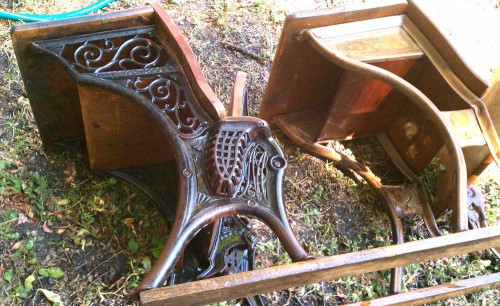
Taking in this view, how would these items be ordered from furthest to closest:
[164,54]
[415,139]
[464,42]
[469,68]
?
[464,42] < [415,139] < [469,68] < [164,54]

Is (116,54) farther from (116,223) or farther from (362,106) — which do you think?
(362,106)

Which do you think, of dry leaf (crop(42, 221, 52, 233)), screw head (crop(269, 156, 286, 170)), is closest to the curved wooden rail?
screw head (crop(269, 156, 286, 170))

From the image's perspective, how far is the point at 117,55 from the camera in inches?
92.0

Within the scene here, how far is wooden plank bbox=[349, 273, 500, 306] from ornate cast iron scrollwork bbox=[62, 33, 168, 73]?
4.66ft

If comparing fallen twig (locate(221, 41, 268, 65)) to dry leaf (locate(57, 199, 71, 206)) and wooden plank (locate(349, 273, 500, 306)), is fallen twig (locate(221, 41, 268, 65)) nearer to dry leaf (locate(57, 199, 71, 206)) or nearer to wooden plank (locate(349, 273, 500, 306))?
dry leaf (locate(57, 199, 71, 206))

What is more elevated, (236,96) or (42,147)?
(236,96)

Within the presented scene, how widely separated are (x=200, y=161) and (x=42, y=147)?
3.71ft

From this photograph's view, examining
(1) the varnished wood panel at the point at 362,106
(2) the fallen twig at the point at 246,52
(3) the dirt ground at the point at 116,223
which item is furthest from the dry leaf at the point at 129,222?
(2) the fallen twig at the point at 246,52

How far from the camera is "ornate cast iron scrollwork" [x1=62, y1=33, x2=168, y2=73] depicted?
2295 mm

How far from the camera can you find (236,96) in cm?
245

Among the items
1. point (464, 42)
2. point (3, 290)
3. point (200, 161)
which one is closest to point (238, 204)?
point (200, 161)

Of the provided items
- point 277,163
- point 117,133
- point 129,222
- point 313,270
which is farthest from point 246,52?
point 313,270

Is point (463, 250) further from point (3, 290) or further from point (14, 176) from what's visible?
point (14, 176)

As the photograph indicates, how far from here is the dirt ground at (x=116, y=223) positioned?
2.49 meters
